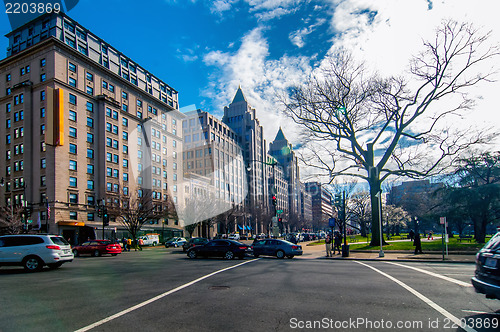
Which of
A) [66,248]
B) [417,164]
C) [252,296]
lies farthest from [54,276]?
[417,164]

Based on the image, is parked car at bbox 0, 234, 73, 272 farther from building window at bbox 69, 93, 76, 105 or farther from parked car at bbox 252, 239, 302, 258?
building window at bbox 69, 93, 76, 105

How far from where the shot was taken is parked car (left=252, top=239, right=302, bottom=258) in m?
22.7

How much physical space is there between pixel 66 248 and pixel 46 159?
40413mm

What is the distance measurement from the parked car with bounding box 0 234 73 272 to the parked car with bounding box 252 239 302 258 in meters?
12.6

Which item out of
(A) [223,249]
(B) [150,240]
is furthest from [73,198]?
(A) [223,249]

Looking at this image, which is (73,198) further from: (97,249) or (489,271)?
(489,271)

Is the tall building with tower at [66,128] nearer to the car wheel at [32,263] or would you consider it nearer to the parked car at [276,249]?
the parked car at [276,249]

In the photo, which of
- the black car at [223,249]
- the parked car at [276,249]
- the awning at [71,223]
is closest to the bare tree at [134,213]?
the awning at [71,223]

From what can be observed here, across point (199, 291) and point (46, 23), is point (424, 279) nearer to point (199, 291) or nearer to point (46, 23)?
point (199, 291)

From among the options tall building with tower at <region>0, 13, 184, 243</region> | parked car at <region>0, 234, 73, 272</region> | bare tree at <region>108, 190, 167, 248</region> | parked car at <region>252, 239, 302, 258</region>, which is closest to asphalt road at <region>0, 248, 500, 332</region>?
parked car at <region>0, 234, 73, 272</region>

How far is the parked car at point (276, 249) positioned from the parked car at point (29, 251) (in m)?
12.6

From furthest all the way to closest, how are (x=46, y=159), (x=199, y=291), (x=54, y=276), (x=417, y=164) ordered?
(x=46, y=159) → (x=417, y=164) → (x=54, y=276) → (x=199, y=291)

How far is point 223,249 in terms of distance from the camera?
21.6 metres

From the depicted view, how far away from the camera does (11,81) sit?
55156 mm
